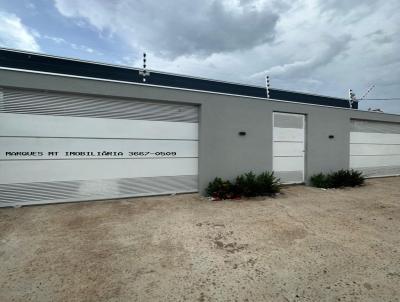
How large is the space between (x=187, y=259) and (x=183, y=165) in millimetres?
3580

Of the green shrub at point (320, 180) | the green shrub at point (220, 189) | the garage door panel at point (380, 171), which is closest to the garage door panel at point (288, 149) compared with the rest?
the green shrub at point (320, 180)

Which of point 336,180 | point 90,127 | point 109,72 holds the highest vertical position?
point 109,72

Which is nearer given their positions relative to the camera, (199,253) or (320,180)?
(199,253)

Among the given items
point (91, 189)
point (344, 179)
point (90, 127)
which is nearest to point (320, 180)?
point (344, 179)

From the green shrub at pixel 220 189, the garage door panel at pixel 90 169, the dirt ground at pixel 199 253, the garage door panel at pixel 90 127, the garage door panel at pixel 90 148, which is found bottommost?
the dirt ground at pixel 199 253

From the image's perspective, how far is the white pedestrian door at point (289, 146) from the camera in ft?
24.2

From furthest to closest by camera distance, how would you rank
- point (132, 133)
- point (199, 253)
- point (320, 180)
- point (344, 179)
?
point (344, 179) < point (320, 180) < point (132, 133) < point (199, 253)

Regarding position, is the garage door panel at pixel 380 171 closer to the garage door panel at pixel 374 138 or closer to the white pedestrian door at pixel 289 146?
the garage door panel at pixel 374 138

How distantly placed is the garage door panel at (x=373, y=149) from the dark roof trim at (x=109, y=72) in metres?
3.24

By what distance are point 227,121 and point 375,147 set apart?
7.23 metres

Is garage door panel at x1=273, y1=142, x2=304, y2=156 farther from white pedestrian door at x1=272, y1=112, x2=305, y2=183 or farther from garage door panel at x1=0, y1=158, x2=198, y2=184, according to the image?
garage door panel at x1=0, y1=158, x2=198, y2=184

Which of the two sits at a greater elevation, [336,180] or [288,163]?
[288,163]

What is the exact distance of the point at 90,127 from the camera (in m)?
5.51

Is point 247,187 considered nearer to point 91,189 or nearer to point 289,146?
point 289,146
